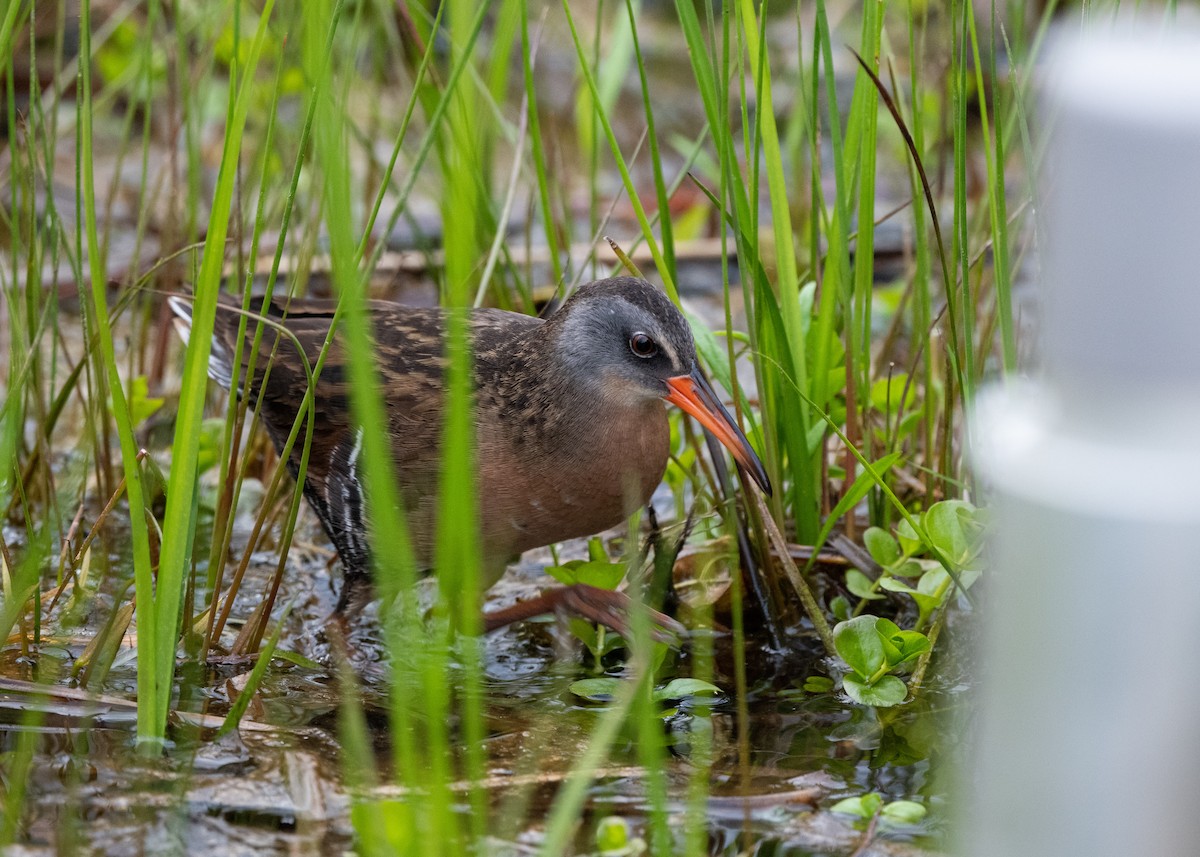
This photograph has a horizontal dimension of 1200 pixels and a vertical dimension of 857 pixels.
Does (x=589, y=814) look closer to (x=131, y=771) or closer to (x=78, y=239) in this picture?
(x=131, y=771)

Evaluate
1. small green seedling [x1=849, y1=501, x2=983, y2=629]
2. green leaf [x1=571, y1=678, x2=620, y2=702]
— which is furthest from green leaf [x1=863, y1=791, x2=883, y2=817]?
green leaf [x1=571, y1=678, x2=620, y2=702]

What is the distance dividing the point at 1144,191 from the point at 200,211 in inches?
161

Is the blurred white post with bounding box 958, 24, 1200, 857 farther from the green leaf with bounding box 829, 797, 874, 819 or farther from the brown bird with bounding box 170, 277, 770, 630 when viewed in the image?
the brown bird with bounding box 170, 277, 770, 630

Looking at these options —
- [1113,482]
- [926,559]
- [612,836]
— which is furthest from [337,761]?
[1113,482]

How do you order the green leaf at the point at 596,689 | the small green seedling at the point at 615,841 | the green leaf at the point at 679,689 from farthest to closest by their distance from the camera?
the green leaf at the point at 596,689 < the green leaf at the point at 679,689 < the small green seedling at the point at 615,841

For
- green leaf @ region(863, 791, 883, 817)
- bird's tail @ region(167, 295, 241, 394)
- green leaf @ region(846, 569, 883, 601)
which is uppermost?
bird's tail @ region(167, 295, 241, 394)

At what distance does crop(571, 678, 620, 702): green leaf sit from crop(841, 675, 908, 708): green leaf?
1.34 feet

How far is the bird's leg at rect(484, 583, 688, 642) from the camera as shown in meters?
2.71

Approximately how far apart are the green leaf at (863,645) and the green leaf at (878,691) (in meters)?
0.03

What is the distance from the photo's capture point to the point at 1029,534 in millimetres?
1084

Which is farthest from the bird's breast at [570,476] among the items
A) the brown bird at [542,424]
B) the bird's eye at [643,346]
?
the bird's eye at [643,346]

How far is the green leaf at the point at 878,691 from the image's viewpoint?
7.78 feet

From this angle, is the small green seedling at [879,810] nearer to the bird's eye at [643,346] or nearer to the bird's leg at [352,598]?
the bird's eye at [643,346]

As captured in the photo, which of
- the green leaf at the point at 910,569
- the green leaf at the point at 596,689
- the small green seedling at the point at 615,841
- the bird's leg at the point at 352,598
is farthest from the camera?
the bird's leg at the point at 352,598
